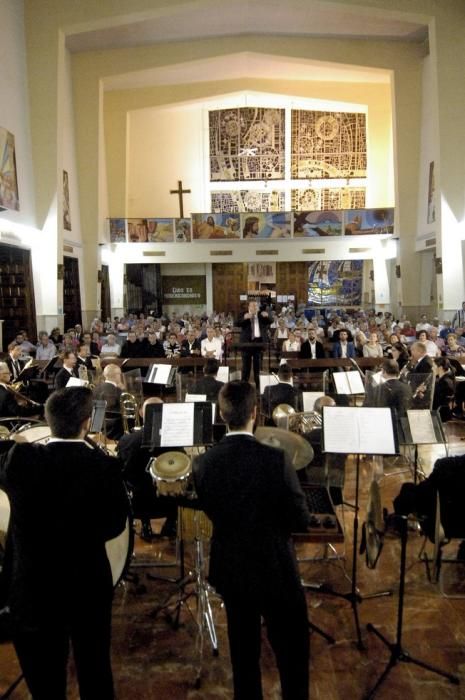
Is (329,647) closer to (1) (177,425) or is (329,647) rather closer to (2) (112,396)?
(1) (177,425)

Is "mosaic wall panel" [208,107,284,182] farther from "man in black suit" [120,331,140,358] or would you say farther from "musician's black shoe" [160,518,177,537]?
"musician's black shoe" [160,518,177,537]

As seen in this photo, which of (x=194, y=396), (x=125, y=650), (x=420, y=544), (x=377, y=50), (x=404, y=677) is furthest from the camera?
(x=377, y=50)

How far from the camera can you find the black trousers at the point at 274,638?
80.6 inches

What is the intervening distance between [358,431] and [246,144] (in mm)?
20253

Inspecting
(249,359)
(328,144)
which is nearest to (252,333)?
(249,359)

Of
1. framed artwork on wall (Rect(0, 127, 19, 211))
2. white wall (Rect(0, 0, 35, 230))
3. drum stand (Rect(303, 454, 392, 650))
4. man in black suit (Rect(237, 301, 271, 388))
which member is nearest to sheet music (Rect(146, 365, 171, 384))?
man in black suit (Rect(237, 301, 271, 388))

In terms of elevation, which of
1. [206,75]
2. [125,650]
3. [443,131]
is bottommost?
[125,650]

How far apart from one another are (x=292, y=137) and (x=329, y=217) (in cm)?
477

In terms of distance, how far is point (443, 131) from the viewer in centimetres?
1422

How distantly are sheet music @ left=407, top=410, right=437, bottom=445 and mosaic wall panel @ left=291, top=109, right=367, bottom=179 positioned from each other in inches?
741

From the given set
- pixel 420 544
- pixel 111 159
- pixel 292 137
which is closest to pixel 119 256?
pixel 111 159

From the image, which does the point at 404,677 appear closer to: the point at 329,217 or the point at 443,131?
the point at 443,131

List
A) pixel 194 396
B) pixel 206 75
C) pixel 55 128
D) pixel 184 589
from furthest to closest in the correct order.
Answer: pixel 206 75 → pixel 55 128 → pixel 194 396 → pixel 184 589

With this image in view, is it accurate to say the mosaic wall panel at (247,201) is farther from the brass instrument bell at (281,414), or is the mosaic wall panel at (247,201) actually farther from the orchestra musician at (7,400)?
the brass instrument bell at (281,414)
